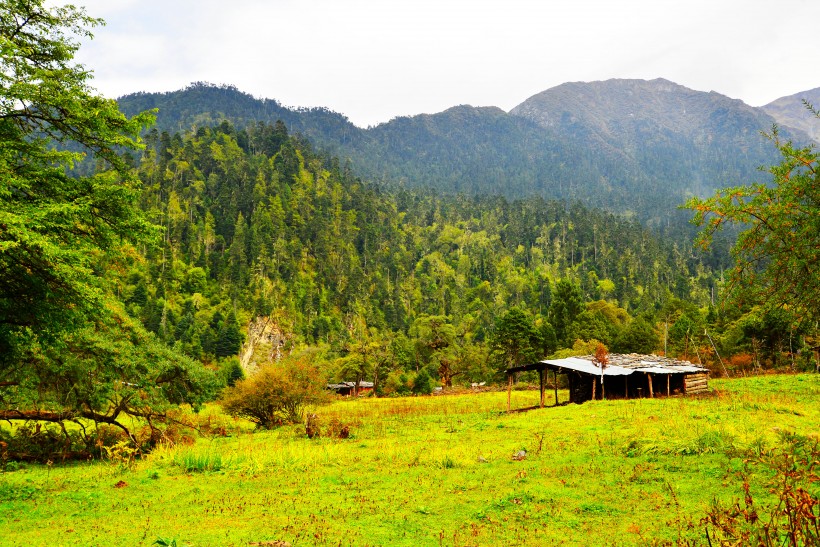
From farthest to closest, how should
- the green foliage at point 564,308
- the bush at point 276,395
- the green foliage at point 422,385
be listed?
the green foliage at point 564,308 < the green foliage at point 422,385 < the bush at point 276,395

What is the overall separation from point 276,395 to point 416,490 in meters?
19.1

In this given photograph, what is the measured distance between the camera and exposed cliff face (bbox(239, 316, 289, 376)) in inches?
4156

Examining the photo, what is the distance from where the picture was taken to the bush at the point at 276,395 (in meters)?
29.0

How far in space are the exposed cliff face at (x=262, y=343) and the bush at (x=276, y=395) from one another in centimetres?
7601

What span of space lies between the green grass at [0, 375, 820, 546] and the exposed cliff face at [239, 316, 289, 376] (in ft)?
297

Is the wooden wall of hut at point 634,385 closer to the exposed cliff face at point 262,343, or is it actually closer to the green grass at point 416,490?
the green grass at point 416,490

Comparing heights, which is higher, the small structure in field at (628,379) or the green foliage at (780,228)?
the green foliage at (780,228)

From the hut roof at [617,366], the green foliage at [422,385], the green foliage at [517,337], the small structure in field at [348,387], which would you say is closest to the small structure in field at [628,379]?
the hut roof at [617,366]

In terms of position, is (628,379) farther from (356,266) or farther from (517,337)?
(356,266)

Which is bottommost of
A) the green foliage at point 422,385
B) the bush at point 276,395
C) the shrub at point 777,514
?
the green foliage at point 422,385

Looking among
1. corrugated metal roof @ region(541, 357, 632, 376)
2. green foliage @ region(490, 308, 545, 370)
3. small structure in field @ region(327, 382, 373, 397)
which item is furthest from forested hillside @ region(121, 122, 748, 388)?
corrugated metal roof @ region(541, 357, 632, 376)

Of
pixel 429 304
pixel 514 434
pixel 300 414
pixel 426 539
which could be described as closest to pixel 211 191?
pixel 429 304

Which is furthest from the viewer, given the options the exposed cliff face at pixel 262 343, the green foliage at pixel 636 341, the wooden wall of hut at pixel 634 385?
the exposed cliff face at pixel 262 343

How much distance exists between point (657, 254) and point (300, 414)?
158864mm
